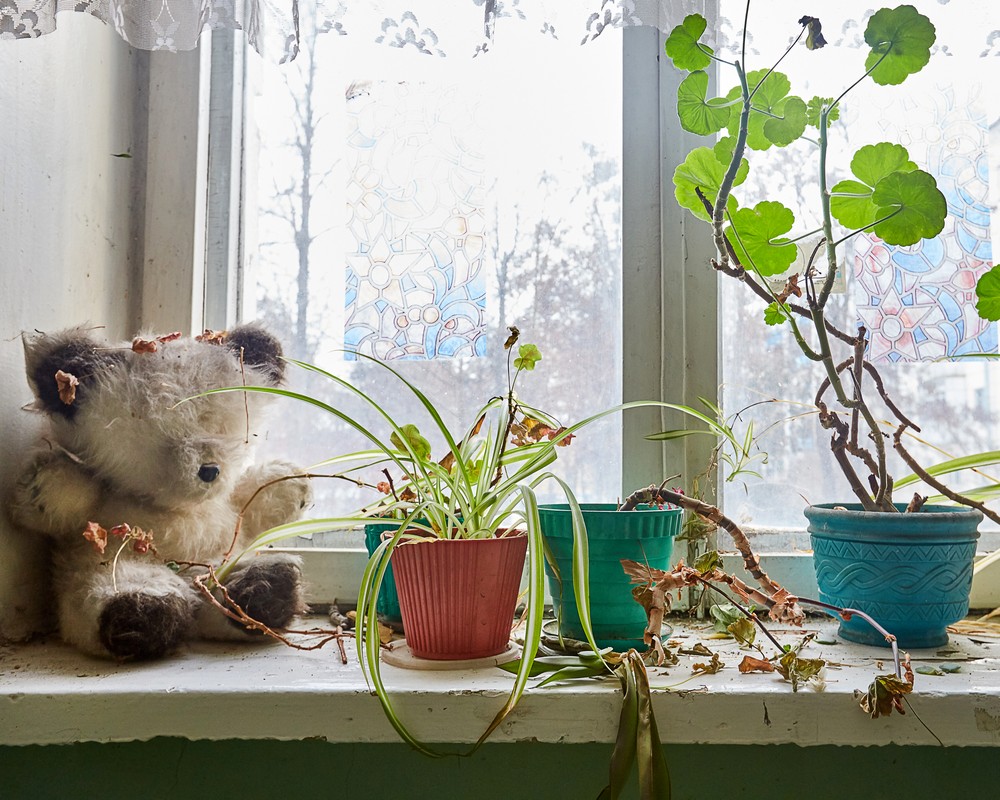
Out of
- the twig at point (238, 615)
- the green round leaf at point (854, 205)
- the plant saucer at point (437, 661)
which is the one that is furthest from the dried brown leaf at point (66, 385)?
the green round leaf at point (854, 205)

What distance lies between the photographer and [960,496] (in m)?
0.90

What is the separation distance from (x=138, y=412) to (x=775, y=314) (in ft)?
2.52

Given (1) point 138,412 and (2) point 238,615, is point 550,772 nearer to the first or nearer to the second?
(2) point 238,615

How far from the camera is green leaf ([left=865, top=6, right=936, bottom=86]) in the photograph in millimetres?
800

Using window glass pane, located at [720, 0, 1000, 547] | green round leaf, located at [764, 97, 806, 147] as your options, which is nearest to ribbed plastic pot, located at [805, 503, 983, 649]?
window glass pane, located at [720, 0, 1000, 547]

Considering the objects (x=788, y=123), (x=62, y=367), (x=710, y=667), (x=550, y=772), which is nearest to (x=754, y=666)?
(x=710, y=667)

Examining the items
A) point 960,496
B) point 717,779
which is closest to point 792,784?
point 717,779

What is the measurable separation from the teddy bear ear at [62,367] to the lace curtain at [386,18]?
1.27 ft

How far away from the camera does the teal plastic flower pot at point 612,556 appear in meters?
0.82

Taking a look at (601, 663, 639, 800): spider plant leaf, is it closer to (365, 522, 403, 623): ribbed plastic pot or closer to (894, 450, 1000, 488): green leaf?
(365, 522, 403, 623): ribbed plastic pot

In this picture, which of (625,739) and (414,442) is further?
(414,442)

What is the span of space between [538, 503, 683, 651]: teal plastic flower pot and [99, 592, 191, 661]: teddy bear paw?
1.35 ft

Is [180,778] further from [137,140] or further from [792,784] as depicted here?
[137,140]

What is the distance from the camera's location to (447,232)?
3.72 ft
